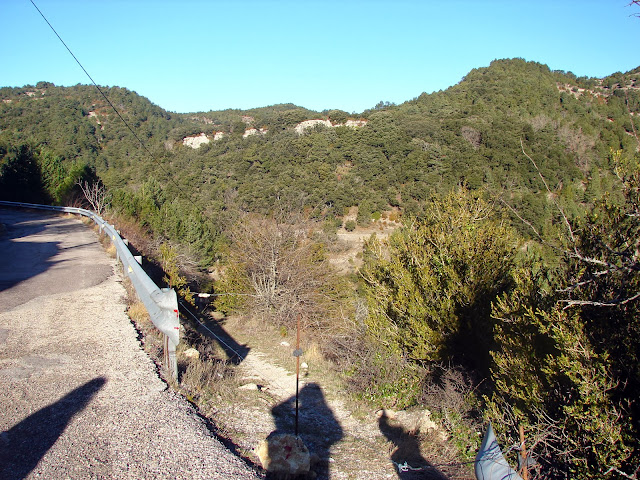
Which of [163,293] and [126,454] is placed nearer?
[126,454]

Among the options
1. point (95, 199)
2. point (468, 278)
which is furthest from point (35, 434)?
point (95, 199)

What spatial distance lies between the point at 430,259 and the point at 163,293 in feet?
25.4

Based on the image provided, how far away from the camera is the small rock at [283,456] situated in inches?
148

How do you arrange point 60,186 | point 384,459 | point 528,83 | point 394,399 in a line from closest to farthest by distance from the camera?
point 384,459, point 394,399, point 60,186, point 528,83

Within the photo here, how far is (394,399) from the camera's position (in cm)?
838

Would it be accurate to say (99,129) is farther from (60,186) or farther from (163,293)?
(163,293)

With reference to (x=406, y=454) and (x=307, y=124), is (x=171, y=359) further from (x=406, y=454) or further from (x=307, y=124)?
(x=307, y=124)

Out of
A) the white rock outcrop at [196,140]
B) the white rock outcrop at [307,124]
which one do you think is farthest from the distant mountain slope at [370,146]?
the white rock outcrop at [196,140]

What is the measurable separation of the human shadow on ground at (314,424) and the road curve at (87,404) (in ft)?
4.59

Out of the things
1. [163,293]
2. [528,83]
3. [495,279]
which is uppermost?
[528,83]

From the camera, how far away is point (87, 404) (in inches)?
149

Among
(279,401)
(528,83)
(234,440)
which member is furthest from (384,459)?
(528,83)

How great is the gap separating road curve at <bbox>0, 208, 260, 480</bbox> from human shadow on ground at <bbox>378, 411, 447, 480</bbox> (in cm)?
236

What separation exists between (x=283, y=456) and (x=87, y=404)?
1732 mm
